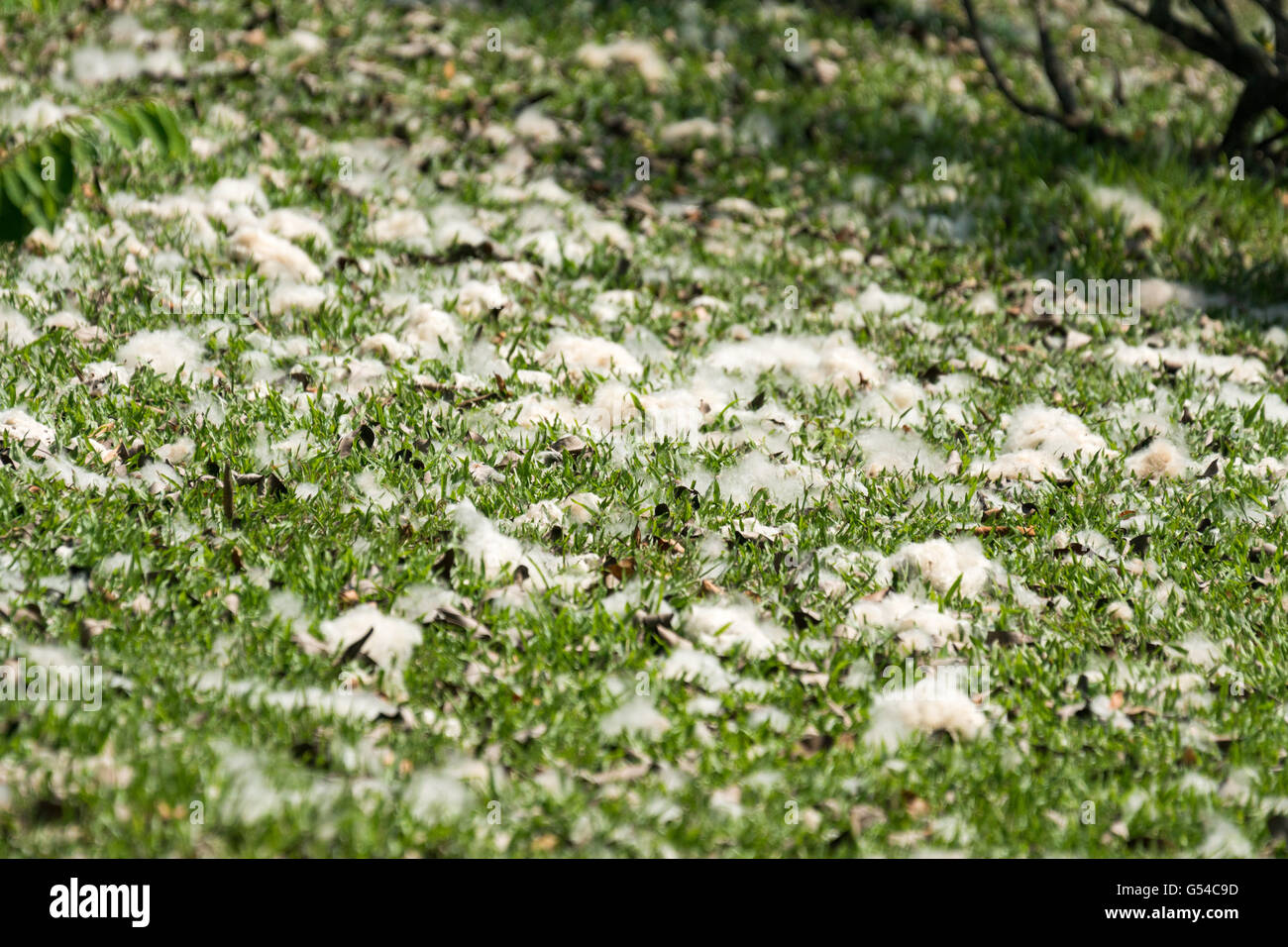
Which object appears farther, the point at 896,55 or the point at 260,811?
the point at 896,55

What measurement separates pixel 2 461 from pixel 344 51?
14.1 ft

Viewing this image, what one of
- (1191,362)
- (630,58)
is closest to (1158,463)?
(1191,362)

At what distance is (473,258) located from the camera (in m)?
5.51

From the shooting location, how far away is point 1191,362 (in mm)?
5234

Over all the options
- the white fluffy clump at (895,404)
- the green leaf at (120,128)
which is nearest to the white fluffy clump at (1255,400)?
the white fluffy clump at (895,404)

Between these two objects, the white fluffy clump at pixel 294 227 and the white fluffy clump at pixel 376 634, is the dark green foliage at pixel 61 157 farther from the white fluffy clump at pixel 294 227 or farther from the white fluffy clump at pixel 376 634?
the white fluffy clump at pixel 294 227

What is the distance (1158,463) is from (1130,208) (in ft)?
8.11

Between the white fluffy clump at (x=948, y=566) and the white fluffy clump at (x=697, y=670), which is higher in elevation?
the white fluffy clump at (x=948, y=566)

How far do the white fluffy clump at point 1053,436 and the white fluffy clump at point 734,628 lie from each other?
1.57m

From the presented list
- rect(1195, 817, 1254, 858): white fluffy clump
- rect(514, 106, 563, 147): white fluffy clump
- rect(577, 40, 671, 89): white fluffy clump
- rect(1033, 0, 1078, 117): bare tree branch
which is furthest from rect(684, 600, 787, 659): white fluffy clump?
rect(1033, 0, 1078, 117): bare tree branch

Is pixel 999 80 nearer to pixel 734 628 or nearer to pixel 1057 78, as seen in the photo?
pixel 1057 78

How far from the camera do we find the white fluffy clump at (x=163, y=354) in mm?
4320
